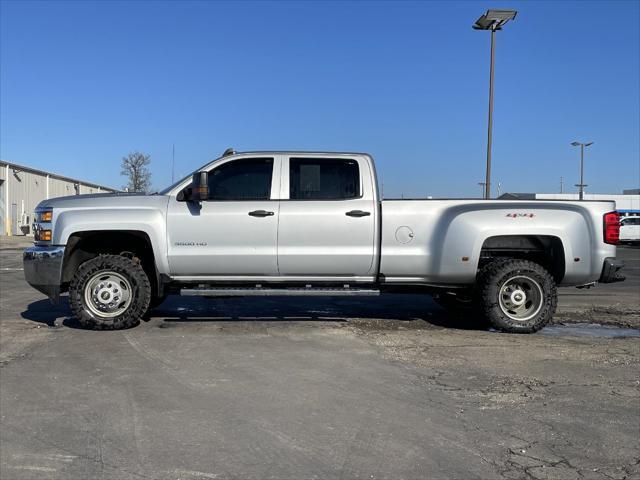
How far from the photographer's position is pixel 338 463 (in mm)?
3402

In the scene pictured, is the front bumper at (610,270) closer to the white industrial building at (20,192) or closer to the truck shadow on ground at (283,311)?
the truck shadow on ground at (283,311)

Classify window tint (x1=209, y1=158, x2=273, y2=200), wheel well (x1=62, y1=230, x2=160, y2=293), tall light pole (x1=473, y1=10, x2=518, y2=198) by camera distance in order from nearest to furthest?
wheel well (x1=62, y1=230, x2=160, y2=293)
window tint (x1=209, y1=158, x2=273, y2=200)
tall light pole (x1=473, y1=10, x2=518, y2=198)

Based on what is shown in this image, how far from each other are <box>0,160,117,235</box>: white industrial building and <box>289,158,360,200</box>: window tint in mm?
36221

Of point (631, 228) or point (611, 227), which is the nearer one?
point (611, 227)

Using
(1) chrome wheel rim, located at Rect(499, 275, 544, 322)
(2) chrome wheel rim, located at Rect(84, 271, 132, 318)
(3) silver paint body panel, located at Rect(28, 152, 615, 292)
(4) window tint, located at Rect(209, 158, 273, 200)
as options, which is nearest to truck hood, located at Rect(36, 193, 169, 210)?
(3) silver paint body panel, located at Rect(28, 152, 615, 292)

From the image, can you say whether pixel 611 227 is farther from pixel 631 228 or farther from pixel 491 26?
pixel 631 228

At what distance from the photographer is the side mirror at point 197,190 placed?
671 cm

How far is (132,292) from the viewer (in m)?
6.90

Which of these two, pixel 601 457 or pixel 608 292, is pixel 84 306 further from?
pixel 608 292

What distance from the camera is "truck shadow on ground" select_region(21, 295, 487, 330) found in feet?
25.5

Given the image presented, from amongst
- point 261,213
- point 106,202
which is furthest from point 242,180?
point 106,202

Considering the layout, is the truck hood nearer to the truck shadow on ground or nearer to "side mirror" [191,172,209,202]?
"side mirror" [191,172,209,202]

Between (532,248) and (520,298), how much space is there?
68cm

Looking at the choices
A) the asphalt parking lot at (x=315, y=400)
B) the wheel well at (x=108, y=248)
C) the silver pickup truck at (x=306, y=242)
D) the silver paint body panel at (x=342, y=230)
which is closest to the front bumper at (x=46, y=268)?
the silver pickup truck at (x=306, y=242)
